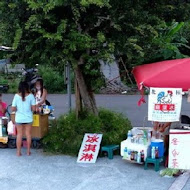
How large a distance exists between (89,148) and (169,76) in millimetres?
2233

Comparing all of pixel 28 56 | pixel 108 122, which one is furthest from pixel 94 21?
pixel 108 122

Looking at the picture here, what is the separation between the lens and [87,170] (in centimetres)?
726

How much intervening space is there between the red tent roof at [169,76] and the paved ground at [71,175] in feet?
5.37

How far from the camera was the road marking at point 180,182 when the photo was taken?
6.25 metres

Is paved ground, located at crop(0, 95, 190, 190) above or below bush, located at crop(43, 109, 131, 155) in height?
below

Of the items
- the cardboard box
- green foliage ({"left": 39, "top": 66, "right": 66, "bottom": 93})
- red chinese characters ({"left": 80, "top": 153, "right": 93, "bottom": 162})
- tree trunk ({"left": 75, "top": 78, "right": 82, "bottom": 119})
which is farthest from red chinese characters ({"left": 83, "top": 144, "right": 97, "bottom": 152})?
green foliage ({"left": 39, "top": 66, "right": 66, "bottom": 93})

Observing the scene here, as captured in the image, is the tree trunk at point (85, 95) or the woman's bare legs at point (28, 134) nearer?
the woman's bare legs at point (28, 134)

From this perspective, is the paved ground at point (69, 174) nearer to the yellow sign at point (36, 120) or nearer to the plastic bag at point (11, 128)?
the plastic bag at point (11, 128)

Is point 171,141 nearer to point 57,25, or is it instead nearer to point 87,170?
point 87,170

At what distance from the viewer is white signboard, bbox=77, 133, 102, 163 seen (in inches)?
304

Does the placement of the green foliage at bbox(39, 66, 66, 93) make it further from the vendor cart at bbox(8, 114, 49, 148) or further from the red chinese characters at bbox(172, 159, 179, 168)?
the red chinese characters at bbox(172, 159, 179, 168)

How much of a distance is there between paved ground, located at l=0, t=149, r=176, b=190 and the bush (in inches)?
10.9

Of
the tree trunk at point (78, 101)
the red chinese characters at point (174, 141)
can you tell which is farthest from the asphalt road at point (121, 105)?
the red chinese characters at point (174, 141)

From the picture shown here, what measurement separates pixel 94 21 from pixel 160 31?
1832 mm
